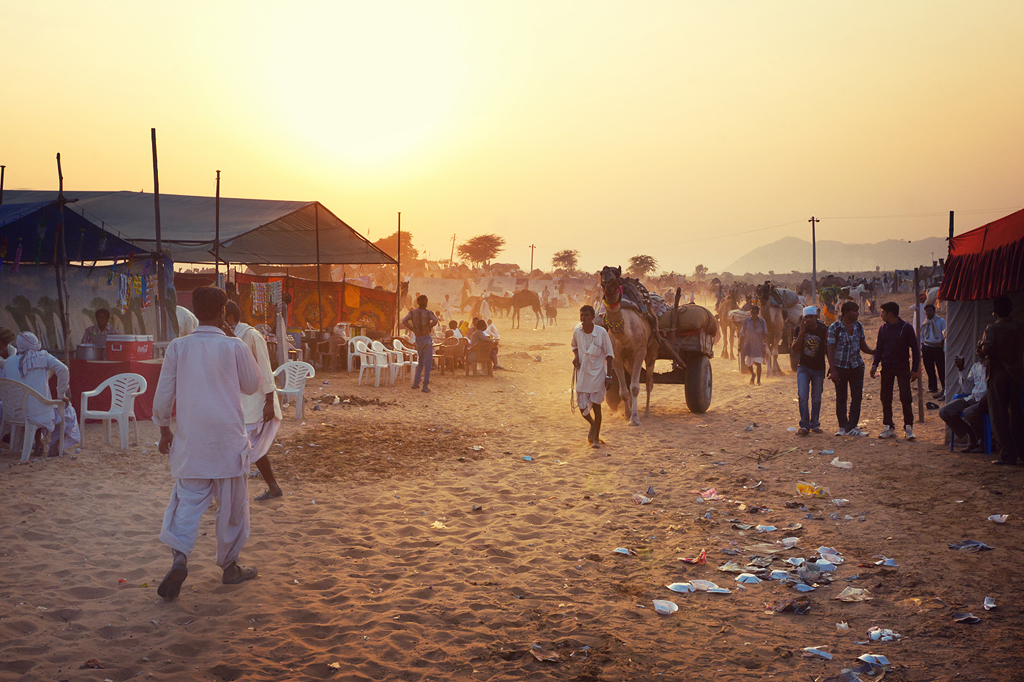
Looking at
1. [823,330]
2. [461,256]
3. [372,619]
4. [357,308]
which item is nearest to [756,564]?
[372,619]

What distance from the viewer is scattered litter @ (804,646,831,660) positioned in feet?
12.6

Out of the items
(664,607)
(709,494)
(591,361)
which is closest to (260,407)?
(664,607)

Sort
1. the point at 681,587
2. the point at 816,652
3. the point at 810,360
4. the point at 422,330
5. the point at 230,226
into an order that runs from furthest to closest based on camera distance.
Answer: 1. the point at 230,226
2. the point at 422,330
3. the point at 810,360
4. the point at 681,587
5. the point at 816,652

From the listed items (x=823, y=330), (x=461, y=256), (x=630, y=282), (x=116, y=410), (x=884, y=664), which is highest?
(x=461, y=256)

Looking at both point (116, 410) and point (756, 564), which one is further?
point (116, 410)

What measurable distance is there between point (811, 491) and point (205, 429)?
19.0 ft

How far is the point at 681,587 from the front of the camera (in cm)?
485

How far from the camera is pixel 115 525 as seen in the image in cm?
589

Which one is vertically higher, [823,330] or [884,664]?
[823,330]

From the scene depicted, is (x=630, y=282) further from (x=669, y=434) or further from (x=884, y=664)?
(x=884, y=664)

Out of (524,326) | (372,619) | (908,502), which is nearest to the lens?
(372,619)

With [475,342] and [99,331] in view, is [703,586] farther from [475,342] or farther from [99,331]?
[475,342]

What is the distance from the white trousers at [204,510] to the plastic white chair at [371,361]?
1051 centimetres

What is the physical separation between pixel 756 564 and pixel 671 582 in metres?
0.79
